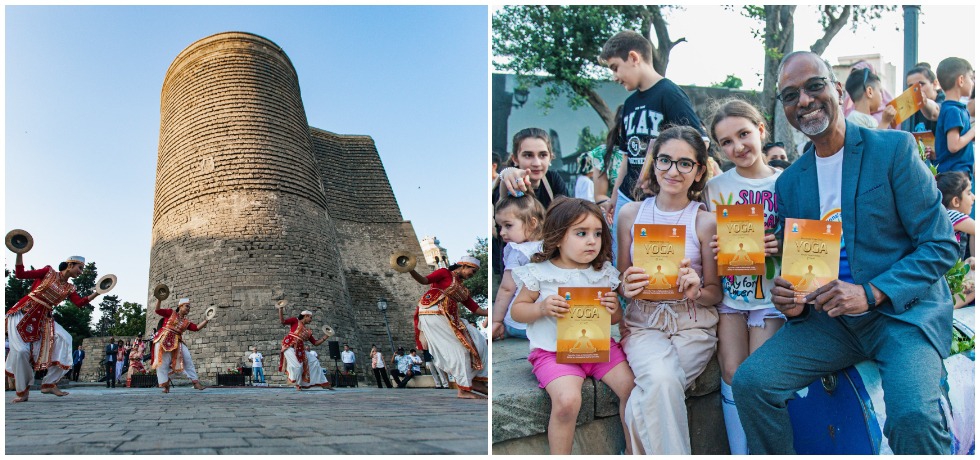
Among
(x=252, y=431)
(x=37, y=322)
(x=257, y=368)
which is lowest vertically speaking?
(x=257, y=368)

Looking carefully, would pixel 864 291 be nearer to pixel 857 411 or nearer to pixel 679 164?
pixel 857 411

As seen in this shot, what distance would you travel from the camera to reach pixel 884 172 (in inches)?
123

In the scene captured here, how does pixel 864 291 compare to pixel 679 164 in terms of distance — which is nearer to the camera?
pixel 864 291

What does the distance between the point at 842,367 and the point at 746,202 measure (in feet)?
2.60

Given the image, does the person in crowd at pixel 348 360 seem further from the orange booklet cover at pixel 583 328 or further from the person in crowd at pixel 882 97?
the orange booklet cover at pixel 583 328

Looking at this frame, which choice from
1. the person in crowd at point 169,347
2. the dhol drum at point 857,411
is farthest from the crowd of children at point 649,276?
the person in crowd at point 169,347

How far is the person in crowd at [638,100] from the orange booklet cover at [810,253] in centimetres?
90

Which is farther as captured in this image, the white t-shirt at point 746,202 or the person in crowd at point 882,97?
the person in crowd at point 882,97

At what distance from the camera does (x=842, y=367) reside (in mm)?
3141

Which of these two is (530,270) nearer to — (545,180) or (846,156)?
(545,180)

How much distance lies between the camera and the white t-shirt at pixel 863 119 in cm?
412

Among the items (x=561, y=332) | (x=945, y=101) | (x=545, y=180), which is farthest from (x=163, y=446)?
(x=945, y=101)

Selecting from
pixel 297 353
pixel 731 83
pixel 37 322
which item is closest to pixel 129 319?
pixel 297 353

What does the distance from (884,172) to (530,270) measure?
4.73 ft
